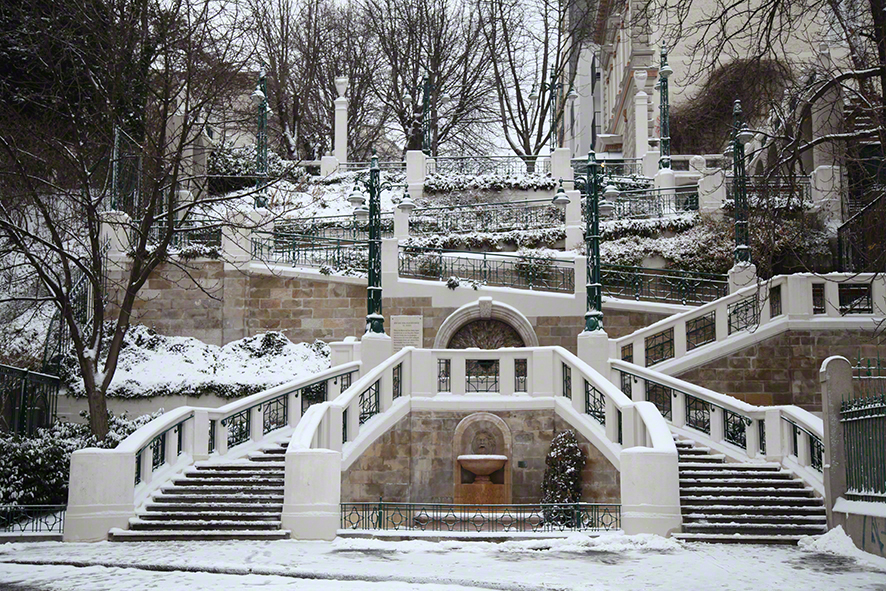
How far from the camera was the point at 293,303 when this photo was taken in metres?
24.0

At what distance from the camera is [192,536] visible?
39.0ft

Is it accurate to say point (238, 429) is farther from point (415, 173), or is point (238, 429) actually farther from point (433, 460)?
point (415, 173)

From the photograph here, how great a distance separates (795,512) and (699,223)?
16.6 meters

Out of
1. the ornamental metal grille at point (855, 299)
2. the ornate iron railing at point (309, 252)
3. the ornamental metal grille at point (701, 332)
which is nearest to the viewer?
the ornamental metal grille at point (855, 299)

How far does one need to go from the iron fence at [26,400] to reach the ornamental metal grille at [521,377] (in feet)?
28.9

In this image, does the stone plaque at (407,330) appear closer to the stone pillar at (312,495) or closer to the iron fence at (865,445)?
the stone pillar at (312,495)

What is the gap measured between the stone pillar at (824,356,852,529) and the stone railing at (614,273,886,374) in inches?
248

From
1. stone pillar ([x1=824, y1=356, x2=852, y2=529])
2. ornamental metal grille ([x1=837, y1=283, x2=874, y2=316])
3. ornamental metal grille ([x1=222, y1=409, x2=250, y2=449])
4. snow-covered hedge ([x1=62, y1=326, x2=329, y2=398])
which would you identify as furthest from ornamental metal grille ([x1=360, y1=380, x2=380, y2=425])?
ornamental metal grille ([x1=837, y1=283, x2=874, y2=316])

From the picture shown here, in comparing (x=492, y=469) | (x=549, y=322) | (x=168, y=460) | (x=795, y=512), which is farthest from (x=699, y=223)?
(x=168, y=460)

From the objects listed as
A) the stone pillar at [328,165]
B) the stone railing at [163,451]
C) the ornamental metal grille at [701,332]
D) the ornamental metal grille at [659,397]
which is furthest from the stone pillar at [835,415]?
the stone pillar at [328,165]

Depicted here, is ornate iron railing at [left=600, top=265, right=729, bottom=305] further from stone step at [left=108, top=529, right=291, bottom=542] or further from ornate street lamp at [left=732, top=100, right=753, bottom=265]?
stone step at [left=108, top=529, right=291, bottom=542]

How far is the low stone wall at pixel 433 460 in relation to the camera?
1555cm

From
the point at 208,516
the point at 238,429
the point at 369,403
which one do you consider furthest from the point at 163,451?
the point at 369,403

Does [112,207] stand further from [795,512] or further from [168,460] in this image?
[795,512]
